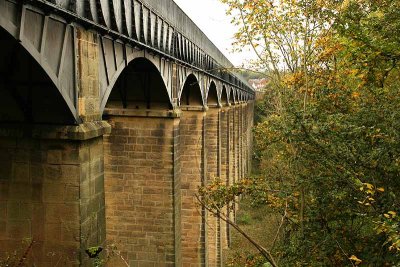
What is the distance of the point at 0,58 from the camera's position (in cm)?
600

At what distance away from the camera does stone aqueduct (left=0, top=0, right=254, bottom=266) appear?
19.5 feet

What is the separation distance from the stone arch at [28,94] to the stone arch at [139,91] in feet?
19.1

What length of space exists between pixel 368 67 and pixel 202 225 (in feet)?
35.5

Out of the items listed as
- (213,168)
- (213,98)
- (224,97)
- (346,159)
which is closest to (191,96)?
(213,98)

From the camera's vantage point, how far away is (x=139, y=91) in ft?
40.8

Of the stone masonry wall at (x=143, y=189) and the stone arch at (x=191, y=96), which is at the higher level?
the stone arch at (x=191, y=96)

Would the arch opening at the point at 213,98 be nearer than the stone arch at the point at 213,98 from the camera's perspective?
No

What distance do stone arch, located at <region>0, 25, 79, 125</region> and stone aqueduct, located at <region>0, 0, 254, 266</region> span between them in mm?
15

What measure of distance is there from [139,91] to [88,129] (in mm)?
6183

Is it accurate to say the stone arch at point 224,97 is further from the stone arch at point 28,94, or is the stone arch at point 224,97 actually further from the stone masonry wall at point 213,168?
the stone arch at point 28,94

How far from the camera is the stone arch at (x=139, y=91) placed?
12.0 m

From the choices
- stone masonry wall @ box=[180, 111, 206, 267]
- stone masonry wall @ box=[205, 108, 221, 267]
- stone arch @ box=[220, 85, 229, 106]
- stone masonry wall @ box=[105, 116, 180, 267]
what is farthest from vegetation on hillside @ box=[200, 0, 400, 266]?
stone arch @ box=[220, 85, 229, 106]

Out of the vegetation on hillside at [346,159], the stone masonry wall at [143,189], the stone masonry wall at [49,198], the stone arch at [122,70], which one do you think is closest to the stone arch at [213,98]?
the stone masonry wall at [143,189]

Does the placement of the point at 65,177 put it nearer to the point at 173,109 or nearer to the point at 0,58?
the point at 0,58
